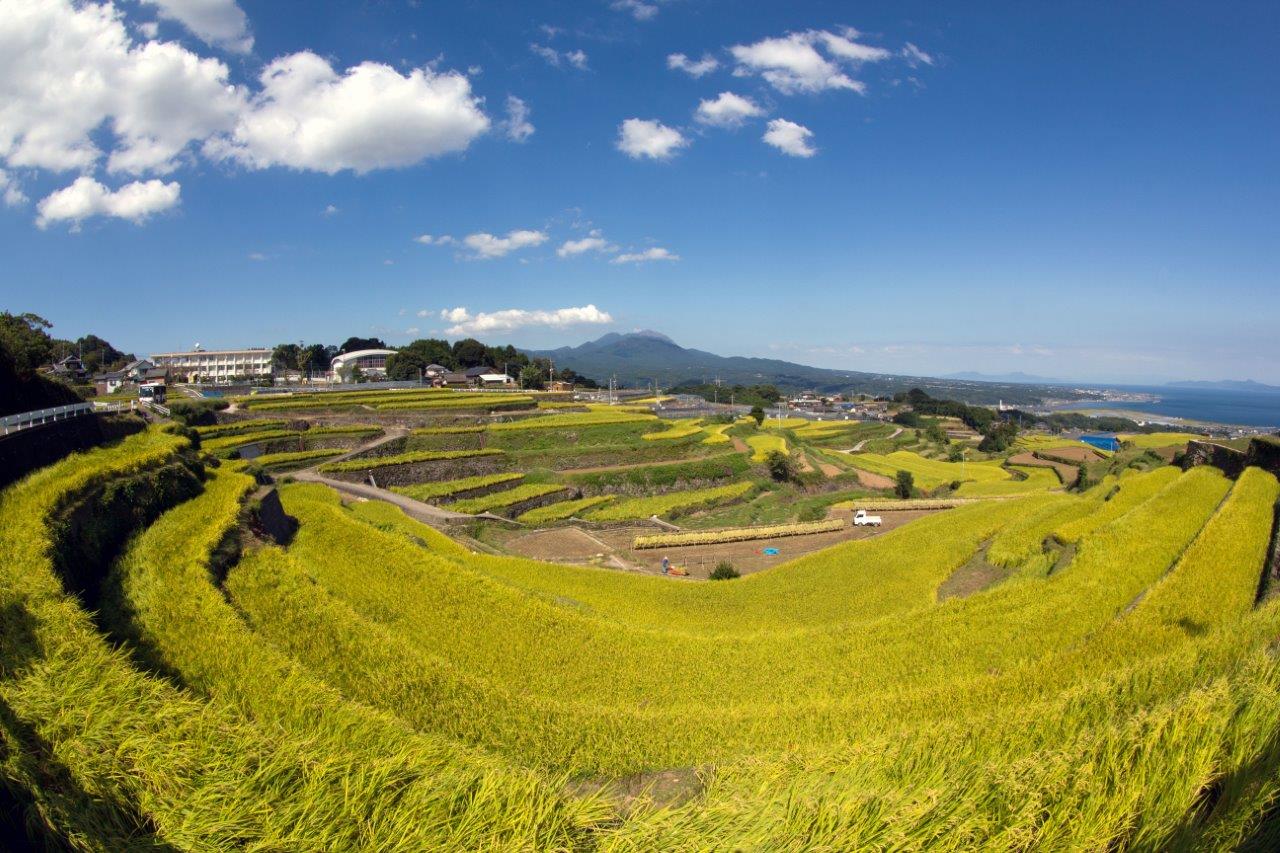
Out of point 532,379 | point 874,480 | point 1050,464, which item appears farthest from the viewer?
point 532,379

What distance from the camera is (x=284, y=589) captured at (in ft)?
32.1

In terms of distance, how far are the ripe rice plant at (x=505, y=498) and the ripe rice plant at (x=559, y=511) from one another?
81cm

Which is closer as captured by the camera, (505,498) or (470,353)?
(505,498)

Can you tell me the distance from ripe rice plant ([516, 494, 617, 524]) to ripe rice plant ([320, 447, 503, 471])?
5.95 metres

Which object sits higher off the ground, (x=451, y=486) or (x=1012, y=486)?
(x=451, y=486)

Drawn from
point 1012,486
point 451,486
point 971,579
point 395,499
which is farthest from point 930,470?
point 395,499

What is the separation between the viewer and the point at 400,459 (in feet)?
108

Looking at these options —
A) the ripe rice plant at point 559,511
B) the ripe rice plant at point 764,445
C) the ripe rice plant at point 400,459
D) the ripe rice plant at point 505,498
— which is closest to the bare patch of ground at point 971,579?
the ripe rice plant at point 559,511

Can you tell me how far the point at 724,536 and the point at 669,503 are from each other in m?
7.80

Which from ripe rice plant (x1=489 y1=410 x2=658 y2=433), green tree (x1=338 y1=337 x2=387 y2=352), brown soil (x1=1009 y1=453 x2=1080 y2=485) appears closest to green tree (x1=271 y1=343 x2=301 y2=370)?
green tree (x1=338 y1=337 x2=387 y2=352)

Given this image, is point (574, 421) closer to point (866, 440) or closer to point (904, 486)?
point (904, 486)

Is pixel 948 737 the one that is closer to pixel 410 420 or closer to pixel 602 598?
pixel 602 598

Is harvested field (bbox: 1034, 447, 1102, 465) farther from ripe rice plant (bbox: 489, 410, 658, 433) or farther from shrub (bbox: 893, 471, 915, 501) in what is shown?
ripe rice plant (bbox: 489, 410, 658, 433)

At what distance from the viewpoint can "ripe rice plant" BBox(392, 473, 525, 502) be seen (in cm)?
3102
